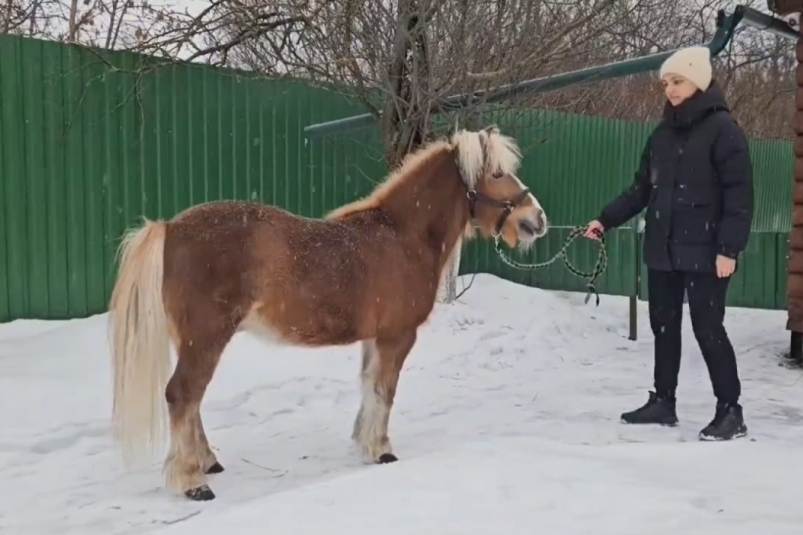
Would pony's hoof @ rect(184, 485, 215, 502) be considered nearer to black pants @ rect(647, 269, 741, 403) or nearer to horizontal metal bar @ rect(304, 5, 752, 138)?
black pants @ rect(647, 269, 741, 403)

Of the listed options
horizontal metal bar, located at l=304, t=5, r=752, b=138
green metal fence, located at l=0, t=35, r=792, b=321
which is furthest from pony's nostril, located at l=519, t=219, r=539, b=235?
green metal fence, located at l=0, t=35, r=792, b=321

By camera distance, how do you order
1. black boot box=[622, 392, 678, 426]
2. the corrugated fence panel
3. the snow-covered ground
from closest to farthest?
1. the snow-covered ground
2. black boot box=[622, 392, 678, 426]
3. the corrugated fence panel

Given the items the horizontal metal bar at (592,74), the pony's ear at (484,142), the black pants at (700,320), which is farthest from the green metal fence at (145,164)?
the pony's ear at (484,142)

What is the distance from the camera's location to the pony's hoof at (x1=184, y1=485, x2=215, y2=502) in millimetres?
3391

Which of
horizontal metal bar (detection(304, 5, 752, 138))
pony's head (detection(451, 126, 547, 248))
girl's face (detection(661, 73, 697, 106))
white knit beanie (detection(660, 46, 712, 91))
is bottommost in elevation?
pony's head (detection(451, 126, 547, 248))

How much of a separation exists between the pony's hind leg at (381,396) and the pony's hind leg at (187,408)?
90 centimetres

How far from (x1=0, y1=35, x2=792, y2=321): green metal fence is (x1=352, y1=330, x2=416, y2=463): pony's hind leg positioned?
3726mm

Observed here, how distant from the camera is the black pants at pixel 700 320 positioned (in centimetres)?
427

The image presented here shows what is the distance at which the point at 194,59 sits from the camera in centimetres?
752

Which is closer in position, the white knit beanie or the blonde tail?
the blonde tail

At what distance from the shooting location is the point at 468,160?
4117 mm

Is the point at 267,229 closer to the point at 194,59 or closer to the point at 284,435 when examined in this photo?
the point at 284,435

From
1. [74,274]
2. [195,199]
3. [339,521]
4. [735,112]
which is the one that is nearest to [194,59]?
[195,199]

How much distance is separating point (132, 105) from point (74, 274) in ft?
5.37
